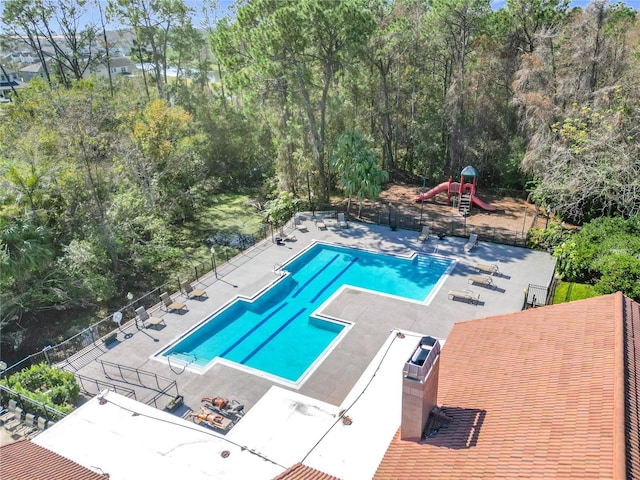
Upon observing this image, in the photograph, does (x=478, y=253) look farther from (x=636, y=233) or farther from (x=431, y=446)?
(x=431, y=446)

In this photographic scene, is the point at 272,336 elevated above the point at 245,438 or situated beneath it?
situated beneath

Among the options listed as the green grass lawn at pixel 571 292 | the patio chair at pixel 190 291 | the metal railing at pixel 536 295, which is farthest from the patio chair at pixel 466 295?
the patio chair at pixel 190 291

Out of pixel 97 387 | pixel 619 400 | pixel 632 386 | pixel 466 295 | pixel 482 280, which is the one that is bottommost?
pixel 97 387

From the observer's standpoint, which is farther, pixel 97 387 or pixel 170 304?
pixel 170 304

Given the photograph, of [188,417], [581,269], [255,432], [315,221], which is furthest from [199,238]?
[581,269]

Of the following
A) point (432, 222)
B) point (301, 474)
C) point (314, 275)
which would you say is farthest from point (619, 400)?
point (432, 222)

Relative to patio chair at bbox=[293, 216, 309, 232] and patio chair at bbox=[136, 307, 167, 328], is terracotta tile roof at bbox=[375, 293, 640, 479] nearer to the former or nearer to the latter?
patio chair at bbox=[136, 307, 167, 328]

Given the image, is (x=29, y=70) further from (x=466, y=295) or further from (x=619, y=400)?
(x=619, y=400)
